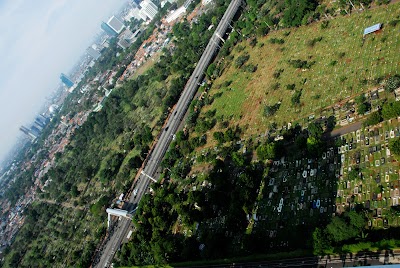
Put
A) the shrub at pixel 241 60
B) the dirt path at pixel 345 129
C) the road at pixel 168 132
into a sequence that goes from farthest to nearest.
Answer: the shrub at pixel 241 60 → the road at pixel 168 132 → the dirt path at pixel 345 129

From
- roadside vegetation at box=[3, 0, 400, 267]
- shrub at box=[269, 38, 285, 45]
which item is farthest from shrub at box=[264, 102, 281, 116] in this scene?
shrub at box=[269, 38, 285, 45]

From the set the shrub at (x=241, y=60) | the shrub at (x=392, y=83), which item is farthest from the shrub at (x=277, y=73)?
the shrub at (x=392, y=83)

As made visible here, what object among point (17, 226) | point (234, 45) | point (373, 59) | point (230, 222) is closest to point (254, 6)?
point (234, 45)

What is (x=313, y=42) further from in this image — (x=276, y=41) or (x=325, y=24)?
(x=276, y=41)

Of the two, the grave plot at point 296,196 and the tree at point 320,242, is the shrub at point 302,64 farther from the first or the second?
the tree at point 320,242

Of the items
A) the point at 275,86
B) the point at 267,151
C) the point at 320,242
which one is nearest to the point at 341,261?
the point at 320,242

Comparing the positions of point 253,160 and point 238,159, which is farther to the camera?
point 253,160

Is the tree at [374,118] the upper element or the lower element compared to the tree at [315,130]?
upper
